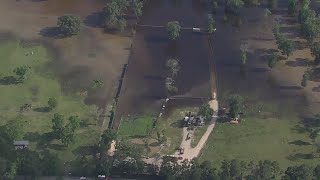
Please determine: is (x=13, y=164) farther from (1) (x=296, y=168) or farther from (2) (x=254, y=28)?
(2) (x=254, y=28)

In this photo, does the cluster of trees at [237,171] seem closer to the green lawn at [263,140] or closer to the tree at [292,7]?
the green lawn at [263,140]

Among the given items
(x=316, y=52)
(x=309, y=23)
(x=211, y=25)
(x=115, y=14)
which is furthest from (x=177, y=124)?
(x=309, y=23)

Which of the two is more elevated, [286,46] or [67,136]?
[286,46]

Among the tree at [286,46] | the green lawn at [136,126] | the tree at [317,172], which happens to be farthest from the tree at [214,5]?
the tree at [317,172]

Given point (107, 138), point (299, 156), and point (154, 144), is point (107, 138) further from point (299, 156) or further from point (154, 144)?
point (299, 156)

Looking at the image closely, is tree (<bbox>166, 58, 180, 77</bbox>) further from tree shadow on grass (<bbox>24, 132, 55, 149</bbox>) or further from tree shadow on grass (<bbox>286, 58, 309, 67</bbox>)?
tree shadow on grass (<bbox>24, 132, 55, 149</bbox>)

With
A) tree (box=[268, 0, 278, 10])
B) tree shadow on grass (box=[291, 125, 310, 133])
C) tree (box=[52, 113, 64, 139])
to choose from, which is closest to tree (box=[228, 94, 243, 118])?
tree shadow on grass (box=[291, 125, 310, 133])
